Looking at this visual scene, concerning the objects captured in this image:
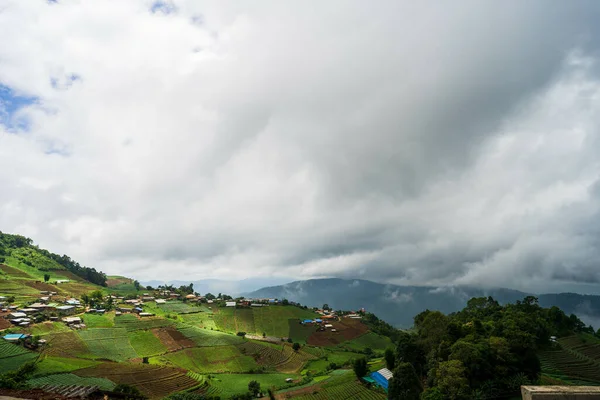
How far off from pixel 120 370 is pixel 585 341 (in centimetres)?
9252

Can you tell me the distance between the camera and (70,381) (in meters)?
45.1

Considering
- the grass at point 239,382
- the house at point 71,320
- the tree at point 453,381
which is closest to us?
the tree at point 453,381

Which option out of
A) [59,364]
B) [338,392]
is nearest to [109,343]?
[59,364]

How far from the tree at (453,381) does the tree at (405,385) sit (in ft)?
12.3

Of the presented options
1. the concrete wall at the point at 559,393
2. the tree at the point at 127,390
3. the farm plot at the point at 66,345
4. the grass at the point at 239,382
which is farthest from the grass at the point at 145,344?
the concrete wall at the point at 559,393

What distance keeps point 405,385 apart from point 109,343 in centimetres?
6559

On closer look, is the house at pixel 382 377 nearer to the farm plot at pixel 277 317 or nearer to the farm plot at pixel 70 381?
the farm plot at pixel 70 381

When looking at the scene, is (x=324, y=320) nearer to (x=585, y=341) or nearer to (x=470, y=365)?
(x=585, y=341)

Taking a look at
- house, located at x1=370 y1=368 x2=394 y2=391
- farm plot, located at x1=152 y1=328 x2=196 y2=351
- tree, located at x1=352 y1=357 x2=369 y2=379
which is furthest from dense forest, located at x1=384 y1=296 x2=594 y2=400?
farm plot, located at x1=152 y1=328 x2=196 y2=351

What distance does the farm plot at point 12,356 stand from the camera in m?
50.3

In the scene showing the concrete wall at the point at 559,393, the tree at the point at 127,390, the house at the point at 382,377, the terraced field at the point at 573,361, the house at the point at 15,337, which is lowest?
the house at the point at 382,377

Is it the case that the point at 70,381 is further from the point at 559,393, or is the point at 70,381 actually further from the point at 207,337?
the point at 559,393

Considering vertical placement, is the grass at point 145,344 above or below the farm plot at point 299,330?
above

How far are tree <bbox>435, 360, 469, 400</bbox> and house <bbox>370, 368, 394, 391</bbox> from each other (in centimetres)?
1847
